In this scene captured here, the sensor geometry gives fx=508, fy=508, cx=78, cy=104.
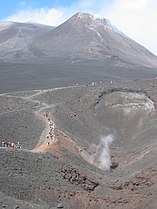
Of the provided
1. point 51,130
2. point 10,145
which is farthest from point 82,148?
point 10,145

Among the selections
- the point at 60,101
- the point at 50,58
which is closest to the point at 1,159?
the point at 60,101

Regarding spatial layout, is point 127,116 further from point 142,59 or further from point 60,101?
point 142,59

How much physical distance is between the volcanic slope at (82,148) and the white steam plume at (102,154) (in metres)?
0.14

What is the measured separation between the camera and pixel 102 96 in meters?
71.4

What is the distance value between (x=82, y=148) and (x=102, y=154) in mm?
3136

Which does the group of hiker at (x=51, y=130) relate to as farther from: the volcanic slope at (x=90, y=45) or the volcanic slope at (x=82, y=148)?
the volcanic slope at (x=90, y=45)

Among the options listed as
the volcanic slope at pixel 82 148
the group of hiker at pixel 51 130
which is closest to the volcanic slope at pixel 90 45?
the volcanic slope at pixel 82 148

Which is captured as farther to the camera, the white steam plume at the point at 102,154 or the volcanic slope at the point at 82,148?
the white steam plume at the point at 102,154

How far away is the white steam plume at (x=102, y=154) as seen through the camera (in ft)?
171

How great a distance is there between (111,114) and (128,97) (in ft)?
15.8

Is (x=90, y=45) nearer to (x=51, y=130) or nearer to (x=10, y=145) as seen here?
(x=51, y=130)

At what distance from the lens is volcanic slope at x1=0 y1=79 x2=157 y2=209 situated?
111 ft

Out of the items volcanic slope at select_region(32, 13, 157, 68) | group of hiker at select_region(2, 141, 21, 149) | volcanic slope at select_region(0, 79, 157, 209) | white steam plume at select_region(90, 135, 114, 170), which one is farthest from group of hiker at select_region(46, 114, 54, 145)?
volcanic slope at select_region(32, 13, 157, 68)

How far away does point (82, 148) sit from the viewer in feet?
173
